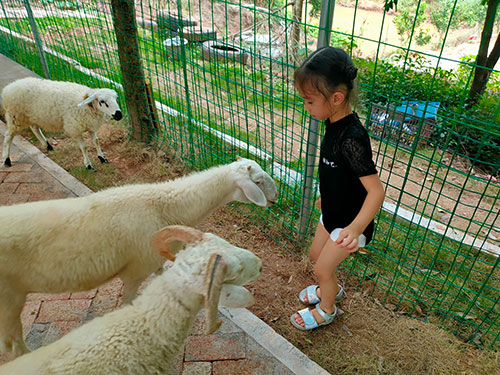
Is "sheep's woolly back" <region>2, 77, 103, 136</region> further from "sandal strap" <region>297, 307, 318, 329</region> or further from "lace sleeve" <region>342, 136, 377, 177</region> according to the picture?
"lace sleeve" <region>342, 136, 377, 177</region>

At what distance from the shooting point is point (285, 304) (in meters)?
2.99

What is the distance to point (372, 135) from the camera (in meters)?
3.22

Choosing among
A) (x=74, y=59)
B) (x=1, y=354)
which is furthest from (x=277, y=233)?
(x=74, y=59)

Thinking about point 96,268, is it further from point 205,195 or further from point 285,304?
point 285,304

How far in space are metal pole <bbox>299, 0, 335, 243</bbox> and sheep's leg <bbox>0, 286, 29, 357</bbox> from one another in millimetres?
2161

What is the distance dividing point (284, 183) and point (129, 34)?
2707 mm

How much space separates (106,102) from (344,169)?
321cm

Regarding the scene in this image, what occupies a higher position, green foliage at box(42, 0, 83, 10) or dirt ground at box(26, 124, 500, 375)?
green foliage at box(42, 0, 83, 10)

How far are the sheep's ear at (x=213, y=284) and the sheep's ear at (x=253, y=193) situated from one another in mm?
1066

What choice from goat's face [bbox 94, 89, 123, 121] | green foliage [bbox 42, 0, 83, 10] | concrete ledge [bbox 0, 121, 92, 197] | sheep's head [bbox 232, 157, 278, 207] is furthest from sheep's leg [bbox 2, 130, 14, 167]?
sheep's head [bbox 232, 157, 278, 207]

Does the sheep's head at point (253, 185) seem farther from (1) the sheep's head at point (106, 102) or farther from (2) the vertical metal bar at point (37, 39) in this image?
(2) the vertical metal bar at point (37, 39)

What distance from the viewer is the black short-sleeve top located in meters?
1.96

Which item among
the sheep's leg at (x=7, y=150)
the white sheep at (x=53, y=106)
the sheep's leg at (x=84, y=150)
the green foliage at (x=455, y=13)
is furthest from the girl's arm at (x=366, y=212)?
the green foliage at (x=455, y=13)

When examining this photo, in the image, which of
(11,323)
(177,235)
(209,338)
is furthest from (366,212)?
(11,323)
